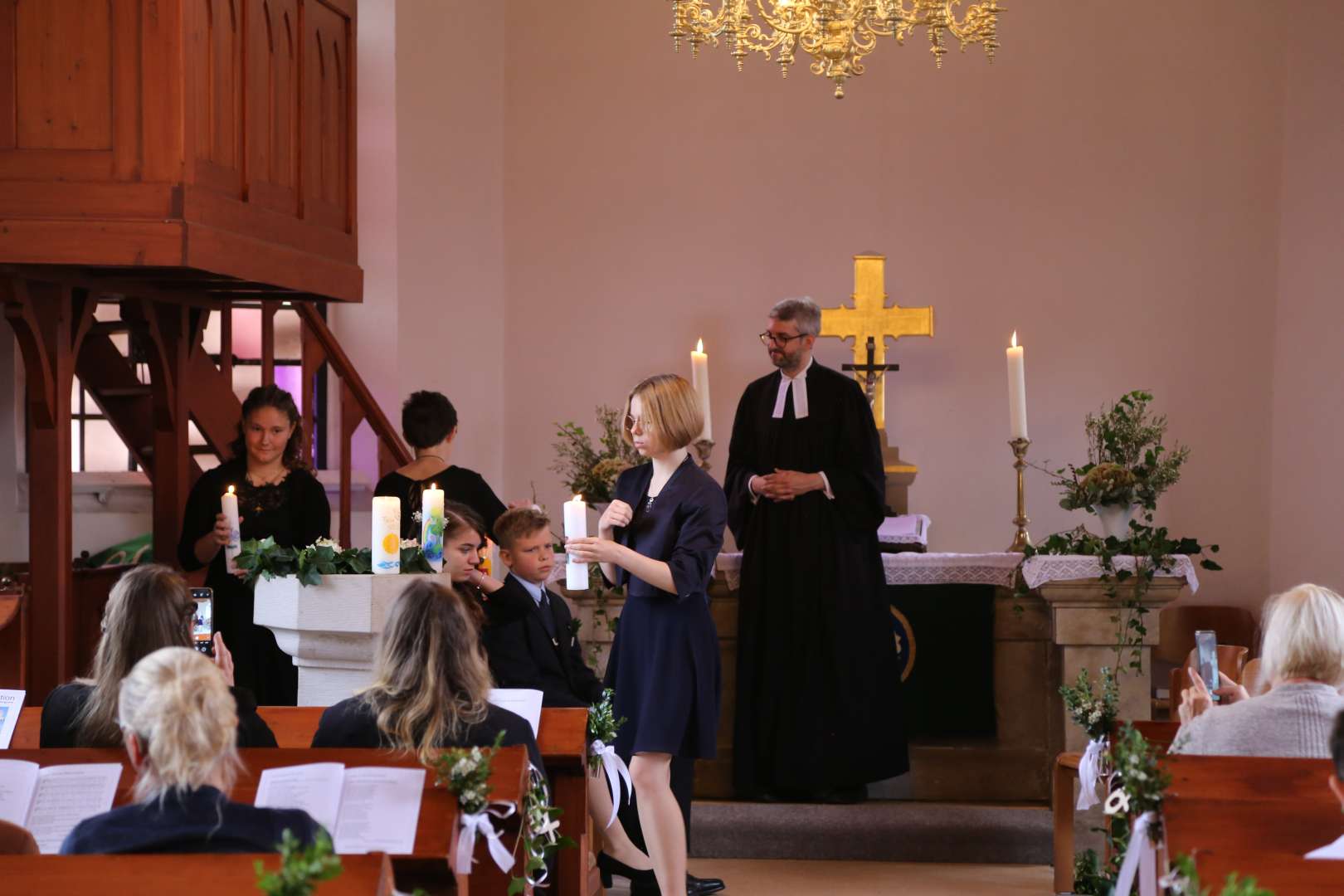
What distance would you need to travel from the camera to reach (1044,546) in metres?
6.60

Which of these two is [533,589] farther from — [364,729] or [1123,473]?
[1123,473]

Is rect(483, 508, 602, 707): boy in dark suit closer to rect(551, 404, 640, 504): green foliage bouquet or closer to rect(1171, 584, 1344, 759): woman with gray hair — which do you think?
rect(551, 404, 640, 504): green foliage bouquet

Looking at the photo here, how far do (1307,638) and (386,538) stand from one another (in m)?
2.42

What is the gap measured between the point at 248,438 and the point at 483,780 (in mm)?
2870

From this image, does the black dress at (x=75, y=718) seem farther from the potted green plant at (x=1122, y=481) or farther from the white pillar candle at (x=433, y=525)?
the potted green plant at (x=1122, y=481)

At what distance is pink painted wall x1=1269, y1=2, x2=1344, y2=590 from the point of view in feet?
26.7

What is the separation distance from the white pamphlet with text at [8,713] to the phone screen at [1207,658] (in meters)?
3.07

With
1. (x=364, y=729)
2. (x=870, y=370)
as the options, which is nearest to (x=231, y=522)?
(x=364, y=729)

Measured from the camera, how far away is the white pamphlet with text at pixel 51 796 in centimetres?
342

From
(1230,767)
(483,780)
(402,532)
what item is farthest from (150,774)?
(402,532)

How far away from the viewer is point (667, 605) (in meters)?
5.03

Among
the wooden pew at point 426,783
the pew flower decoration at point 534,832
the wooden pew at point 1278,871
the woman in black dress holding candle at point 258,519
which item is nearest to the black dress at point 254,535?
the woman in black dress holding candle at point 258,519

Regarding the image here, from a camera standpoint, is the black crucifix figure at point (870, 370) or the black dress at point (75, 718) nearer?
the black dress at point (75, 718)

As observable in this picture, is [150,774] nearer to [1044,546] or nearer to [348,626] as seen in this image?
[348,626]
